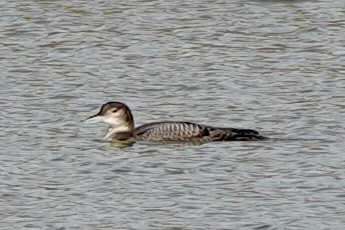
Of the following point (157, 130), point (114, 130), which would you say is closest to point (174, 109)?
point (114, 130)

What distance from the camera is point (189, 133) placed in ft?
45.8

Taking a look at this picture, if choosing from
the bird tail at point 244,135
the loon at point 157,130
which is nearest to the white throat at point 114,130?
the loon at point 157,130

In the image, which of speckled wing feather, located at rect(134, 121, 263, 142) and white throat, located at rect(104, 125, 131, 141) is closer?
speckled wing feather, located at rect(134, 121, 263, 142)

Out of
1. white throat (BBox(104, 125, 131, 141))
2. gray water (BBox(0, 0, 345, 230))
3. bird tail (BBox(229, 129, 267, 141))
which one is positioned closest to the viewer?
gray water (BBox(0, 0, 345, 230))

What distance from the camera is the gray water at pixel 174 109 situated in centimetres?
1171

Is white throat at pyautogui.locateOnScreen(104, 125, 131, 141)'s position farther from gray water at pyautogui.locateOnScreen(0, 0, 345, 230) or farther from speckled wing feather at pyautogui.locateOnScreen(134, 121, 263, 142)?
speckled wing feather at pyautogui.locateOnScreen(134, 121, 263, 142)

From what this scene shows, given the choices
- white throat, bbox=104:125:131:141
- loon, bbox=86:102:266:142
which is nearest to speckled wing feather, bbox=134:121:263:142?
loon, bbox=86:102:266:142

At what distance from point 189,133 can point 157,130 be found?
0.26 meters

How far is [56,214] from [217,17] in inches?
294

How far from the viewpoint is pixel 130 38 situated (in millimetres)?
17891

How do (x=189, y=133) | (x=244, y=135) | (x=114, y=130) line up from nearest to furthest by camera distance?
(x=244, y=135), (x=189, y=133), (x=114, y=130)

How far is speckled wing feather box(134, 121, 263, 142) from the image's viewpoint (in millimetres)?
13805

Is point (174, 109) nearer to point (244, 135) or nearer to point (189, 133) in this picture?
point (189, 133)

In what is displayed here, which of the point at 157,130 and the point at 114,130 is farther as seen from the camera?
the point at 114,130
